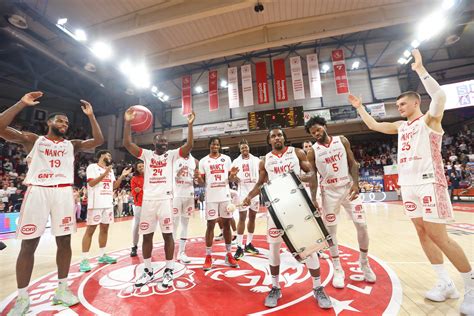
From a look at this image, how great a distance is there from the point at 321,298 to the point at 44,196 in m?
3.64

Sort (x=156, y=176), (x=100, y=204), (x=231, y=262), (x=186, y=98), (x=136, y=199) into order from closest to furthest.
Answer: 1. (x=156, y=176)
2. (x=231, y=262)
3. (x=100, y=204)
4. (x=136, y=199)
5. (x=186, y=98)

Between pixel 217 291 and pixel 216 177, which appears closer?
pixel 217 291

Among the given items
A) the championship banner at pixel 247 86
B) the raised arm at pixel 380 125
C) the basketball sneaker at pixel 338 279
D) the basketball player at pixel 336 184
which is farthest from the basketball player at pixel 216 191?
the championship banner at pixel 247 86

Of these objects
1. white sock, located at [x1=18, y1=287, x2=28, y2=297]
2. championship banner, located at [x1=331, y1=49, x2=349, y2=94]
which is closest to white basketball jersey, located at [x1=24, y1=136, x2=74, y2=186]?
white sock, located at [x1=18, y1=287, x2=28, y2=297]

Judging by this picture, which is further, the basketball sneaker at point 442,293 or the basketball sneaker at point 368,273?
the basketball sneaker at point 368,273

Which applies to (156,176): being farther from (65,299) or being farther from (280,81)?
(280,81)

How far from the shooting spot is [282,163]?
321cm

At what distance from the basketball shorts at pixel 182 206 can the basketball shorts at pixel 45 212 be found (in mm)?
1995

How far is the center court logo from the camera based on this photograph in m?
2.62

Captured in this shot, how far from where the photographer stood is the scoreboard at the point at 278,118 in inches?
635

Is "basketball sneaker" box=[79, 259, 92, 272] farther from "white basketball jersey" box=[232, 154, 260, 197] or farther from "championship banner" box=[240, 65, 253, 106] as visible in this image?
"championship banner" box=[240, 65, 253, 106]

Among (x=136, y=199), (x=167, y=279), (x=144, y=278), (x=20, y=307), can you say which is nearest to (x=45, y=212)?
(x=20, y=307)

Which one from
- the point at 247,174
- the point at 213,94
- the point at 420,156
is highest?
the point at 213,94

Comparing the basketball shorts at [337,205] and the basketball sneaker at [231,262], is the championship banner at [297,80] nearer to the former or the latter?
the basketball shorts at [337,205]
